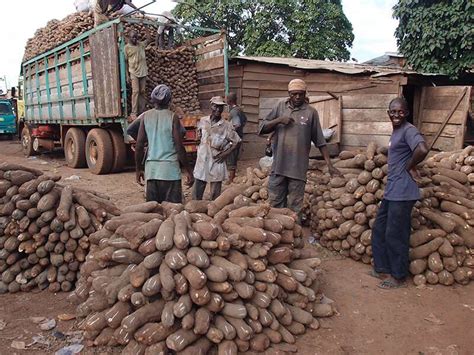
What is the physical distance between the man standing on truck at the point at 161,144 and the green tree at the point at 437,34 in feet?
25.7

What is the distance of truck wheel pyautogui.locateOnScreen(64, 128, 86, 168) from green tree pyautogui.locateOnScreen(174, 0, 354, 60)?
358 inches

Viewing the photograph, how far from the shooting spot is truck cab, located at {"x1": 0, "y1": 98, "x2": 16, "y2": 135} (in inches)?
774

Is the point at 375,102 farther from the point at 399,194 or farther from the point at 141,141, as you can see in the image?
the point at 141,141

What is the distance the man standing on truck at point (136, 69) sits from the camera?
7836 mm

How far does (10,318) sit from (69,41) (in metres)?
7.66

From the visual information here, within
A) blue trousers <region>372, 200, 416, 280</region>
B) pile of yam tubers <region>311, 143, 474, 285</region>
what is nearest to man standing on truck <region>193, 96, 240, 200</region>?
pile of yam tubers <region>311, 143, 474, 285</region>

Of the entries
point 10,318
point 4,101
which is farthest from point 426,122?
point 4,101

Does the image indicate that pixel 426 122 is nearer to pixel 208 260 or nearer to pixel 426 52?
pixel 426 52

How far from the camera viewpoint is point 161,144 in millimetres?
4125

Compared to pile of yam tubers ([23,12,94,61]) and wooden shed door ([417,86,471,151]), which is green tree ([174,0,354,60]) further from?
wooden shed door ([417,86,471,151])

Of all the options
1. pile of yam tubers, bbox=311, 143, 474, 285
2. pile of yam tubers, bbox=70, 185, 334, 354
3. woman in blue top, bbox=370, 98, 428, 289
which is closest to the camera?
pile of yam tubers, bbox=70, 185, 334, 354

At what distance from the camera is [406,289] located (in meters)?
3.98

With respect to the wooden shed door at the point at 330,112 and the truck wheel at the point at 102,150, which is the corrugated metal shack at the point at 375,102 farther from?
the truck wheel at the point at 102,150

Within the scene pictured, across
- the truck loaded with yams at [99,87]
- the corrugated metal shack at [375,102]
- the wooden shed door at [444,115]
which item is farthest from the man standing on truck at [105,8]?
the wooden shed door at [444,115]
